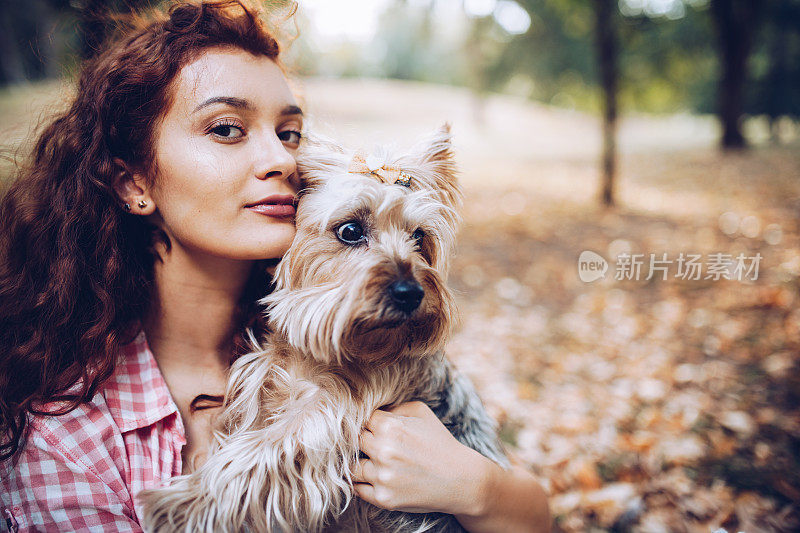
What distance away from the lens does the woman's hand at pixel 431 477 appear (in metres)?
1.91

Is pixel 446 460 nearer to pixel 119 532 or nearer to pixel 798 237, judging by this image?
pixel 119 532

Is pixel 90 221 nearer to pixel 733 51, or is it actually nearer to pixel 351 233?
pixel 351 233

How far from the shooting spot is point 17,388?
190cm

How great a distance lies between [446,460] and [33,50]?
9.01 ft

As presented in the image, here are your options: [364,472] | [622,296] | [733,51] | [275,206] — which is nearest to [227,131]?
[275,206]

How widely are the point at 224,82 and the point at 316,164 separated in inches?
19.5

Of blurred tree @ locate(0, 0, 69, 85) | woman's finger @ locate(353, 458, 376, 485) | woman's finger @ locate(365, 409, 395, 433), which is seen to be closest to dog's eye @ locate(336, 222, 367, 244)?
woman's finger @ locate(365, 409, 395, 433)

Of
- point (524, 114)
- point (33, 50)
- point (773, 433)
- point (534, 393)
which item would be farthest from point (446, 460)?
point (524, 114)

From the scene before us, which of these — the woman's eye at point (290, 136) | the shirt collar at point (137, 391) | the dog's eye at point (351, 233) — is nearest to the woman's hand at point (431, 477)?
the dog's eye at point (351, 233)

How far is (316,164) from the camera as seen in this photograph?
221 centimetres

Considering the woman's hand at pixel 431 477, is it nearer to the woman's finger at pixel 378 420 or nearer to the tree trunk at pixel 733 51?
the woman's finger at pixel 378 420

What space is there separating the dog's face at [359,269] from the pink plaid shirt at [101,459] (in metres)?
0.62

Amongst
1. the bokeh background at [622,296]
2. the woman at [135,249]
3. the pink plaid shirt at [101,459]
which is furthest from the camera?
the bokeh background at [622,296]

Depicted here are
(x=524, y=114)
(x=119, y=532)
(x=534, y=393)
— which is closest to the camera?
(x=119, y=532)
